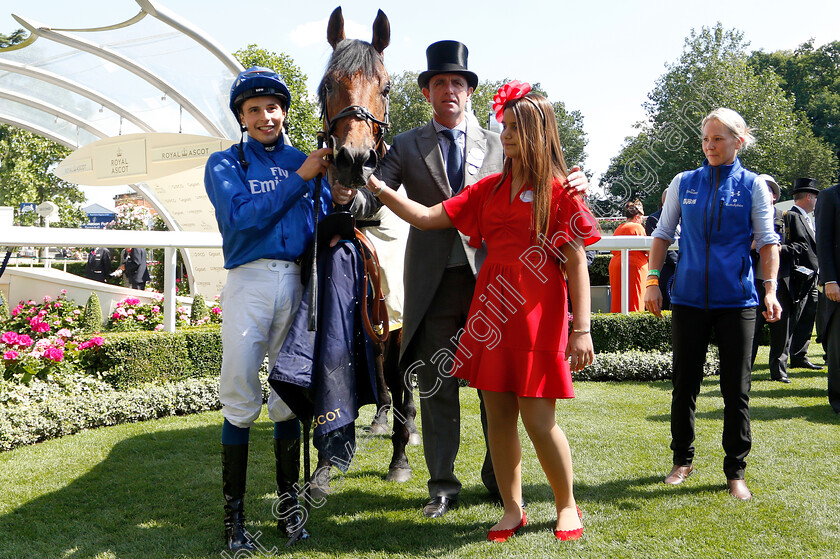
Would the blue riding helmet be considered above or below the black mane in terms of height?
below

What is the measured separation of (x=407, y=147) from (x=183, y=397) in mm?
3631

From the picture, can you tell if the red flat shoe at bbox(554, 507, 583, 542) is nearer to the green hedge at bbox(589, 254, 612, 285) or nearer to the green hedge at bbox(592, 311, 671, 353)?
the green hedge at bbox(592, 311, 671, 353)

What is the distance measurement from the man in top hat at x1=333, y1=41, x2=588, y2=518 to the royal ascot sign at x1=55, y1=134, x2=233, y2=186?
23.5 ft

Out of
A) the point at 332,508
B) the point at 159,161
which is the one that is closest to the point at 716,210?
the point at 332,508

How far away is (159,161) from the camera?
35.1 ft

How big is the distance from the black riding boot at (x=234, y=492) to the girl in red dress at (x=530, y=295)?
3.53ft

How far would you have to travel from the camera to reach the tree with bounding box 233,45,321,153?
22391mm

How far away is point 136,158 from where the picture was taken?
1103 centimetres

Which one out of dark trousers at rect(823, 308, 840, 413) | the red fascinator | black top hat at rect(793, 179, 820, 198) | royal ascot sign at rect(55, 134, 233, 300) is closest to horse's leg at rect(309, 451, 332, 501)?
the red fascinator

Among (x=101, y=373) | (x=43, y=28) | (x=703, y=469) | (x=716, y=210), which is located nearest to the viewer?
(x=716, y=210)

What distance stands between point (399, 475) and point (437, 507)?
2.42 feet

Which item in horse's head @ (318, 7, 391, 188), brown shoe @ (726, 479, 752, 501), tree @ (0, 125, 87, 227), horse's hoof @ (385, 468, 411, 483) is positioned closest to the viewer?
horse's head @ (318, 7, 391, 188)

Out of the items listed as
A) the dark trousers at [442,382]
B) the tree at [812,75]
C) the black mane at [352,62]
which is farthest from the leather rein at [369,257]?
the tree at [812,75]

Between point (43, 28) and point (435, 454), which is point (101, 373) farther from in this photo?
point (43, 28)
